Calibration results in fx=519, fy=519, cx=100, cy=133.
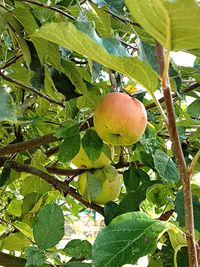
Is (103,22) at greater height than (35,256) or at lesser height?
greater

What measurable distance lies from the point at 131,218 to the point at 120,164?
0.70m

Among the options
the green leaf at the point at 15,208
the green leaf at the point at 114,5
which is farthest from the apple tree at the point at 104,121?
the green leaf at the point at 15,208

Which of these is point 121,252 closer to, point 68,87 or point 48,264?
point 48,264

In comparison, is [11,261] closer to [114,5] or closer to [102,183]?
[102,183]

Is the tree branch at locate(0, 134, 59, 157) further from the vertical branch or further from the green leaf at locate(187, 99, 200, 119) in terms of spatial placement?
the vertical branch

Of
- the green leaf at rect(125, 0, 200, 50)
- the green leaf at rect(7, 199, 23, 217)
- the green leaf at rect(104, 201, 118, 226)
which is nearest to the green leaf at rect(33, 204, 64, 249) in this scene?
the green leaf at rect(104, 201, 118, 226)

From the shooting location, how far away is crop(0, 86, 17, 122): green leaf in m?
0.47

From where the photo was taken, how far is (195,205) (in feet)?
2.90

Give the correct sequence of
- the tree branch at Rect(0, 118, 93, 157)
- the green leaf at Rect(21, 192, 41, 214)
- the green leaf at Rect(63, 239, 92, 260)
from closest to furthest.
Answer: the green leaf at Rect(63, 239, 92, 260) → the tree branch at Rect(0, 118, 93, 157) → the green leaf at Rect(21, 192, 41, 214)

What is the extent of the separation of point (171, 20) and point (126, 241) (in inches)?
10.5

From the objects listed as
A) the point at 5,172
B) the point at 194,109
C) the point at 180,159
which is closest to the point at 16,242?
the point at 5,172

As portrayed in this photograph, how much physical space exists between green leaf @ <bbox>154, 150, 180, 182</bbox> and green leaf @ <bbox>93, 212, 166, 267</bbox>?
1.33ft

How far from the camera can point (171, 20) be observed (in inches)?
17.9

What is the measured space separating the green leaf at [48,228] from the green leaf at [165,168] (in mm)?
238
